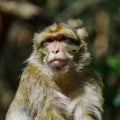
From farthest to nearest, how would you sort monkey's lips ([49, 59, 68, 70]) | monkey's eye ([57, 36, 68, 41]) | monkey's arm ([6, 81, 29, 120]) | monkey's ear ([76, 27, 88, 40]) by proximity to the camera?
1. monkey's ear ([76, 27, 88, 40])
2. monkey's arm ([6, 81, 29, 120])
3. monkey's eye ([57, 36, 68, 41])
4. monkey's lips ([49, 59, 68, 70])

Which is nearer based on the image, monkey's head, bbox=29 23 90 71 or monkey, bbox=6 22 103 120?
monkey's head, bbox=29 23 90 71

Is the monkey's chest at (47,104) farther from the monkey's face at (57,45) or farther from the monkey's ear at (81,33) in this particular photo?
the monkey's ear at (81,33)

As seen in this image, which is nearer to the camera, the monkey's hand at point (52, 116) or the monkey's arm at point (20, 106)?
the monkey's hand at point (52, 116)

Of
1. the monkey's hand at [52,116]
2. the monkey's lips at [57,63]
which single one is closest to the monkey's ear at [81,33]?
the monkey's lips at [57,63]

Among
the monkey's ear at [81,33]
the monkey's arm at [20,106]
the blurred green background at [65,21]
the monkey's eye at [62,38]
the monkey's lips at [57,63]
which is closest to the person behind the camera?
the monkey's lips at [57,63]

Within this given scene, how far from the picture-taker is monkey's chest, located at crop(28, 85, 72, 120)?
8281 millimetres

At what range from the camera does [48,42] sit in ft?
27.6

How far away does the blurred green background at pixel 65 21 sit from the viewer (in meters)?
12.7

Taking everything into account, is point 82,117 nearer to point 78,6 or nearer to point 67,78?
point 67,78

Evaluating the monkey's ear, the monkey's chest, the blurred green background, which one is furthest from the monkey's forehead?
the blurred green background

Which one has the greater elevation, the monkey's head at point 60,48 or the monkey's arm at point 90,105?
the monkey's head at point 60,48

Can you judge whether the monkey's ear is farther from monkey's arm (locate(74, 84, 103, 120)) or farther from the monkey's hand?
the monkey's hand

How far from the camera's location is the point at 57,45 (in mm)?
8273

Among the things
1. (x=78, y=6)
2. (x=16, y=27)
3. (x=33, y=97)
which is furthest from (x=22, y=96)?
(x=16, y=27)
